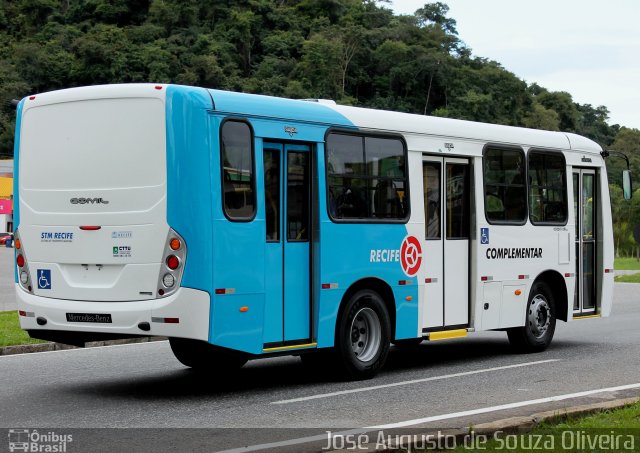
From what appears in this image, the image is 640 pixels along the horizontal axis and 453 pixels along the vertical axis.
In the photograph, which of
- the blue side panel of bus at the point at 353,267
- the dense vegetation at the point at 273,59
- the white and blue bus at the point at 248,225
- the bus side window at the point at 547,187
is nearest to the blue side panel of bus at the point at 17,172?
the white and blue bus at the point at 248,225

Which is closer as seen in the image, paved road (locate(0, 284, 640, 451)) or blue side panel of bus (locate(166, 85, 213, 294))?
paved road (locate(0, 284, 640, 451))

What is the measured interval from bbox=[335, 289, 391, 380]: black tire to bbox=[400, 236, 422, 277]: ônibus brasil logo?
0.60 m

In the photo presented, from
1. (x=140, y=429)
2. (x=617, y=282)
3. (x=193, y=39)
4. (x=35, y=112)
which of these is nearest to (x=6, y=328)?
(x=35, y=112)

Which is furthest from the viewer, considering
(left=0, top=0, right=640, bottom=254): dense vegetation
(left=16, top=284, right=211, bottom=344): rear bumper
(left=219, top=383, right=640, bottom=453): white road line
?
(left=0, top=0, right=640, bottom=254): dense vegetation

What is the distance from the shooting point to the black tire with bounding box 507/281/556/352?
48.9ft

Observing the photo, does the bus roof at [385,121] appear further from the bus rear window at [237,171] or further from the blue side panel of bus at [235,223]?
the bus rear window at [237,171]

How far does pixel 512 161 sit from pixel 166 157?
608cm

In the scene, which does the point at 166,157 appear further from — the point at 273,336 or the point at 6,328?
the point at 6,328

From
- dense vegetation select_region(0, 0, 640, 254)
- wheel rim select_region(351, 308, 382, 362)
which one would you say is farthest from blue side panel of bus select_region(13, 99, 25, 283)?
dense vegetation select_region(0, 0, 640, 254)

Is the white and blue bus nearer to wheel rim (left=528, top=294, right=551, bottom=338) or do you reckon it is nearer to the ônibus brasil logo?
the ônibus brasil logo

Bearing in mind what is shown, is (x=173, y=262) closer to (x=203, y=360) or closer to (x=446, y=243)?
(x=203, y=360)

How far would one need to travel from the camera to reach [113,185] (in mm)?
10414

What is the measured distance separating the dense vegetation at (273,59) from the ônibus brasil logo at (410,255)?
11867 centimetres

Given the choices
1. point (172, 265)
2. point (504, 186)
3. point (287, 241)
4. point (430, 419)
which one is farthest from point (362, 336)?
point (504, 186)
